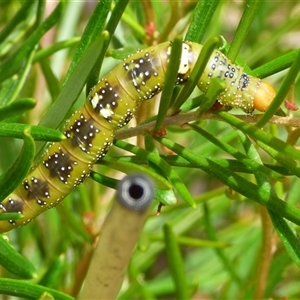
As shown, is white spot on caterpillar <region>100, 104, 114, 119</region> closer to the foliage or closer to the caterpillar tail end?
the foliage

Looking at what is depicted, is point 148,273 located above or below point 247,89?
above

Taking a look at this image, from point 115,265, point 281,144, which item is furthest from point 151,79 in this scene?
point 115,265

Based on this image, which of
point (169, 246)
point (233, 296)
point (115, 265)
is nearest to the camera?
point (115, 265)

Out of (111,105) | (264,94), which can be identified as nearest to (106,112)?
(111,105)

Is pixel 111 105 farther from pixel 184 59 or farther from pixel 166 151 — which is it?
pixel 166 151

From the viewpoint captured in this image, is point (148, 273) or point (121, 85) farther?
point (148, 273)

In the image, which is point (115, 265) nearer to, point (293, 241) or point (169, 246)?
point (293, 241)

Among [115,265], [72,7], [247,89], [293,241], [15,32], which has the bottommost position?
[115,265]
